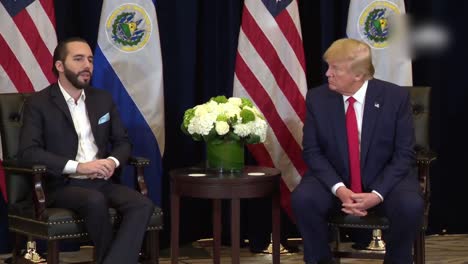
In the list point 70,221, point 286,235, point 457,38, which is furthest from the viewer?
point 457,38

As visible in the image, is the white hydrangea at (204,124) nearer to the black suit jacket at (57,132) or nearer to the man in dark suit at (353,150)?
the black suit jacket at (57,132)

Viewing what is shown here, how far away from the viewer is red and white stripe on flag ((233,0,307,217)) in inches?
231

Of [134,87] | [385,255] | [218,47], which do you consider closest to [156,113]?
[134,87]

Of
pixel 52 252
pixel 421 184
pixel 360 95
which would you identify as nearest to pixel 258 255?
pixel 421 184

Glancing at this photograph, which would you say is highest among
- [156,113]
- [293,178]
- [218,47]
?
[218,47]

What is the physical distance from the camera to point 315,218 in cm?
483

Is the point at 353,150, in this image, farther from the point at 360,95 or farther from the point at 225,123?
the point at 225,123

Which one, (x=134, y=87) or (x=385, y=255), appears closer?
(x=385, y=255)

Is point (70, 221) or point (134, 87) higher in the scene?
point (134, 87)

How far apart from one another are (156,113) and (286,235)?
122 cm

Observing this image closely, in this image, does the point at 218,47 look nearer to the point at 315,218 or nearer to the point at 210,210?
the point at 210,210

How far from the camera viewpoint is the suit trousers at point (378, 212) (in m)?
4.74

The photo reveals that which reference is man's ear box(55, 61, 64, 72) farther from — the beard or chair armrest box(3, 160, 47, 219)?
chair armrest box(3, 160, 47, 219)

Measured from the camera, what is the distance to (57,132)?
4980 millimetres
